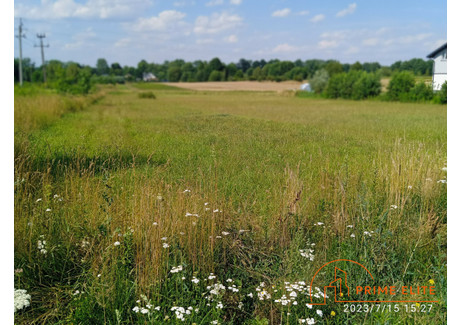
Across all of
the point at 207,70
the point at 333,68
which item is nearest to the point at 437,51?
the point at 207,70

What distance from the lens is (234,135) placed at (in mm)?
7859

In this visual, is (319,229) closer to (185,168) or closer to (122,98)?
(185,168)

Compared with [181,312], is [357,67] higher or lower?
higher

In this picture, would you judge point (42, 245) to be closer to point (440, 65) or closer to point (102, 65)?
point (440, 65)

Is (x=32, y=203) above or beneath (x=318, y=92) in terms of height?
beneath

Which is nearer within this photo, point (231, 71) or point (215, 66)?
point (215, 66)

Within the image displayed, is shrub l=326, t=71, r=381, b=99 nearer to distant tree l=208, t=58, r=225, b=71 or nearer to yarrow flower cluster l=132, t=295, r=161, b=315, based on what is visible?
distant tree l=208, t=58, r=225, b=71

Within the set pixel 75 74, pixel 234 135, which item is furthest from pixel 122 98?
pixel 234 135

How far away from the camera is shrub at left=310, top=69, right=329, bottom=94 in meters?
58.4

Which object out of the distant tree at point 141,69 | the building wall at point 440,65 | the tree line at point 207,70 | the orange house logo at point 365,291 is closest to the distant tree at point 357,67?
the tree line at point 207,70

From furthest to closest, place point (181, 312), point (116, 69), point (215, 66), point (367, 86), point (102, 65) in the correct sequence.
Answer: point (367, 86) < point (215, 66) < point (116, 69) < point (102, 65) < point (181, 312)

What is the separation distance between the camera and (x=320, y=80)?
58594mm

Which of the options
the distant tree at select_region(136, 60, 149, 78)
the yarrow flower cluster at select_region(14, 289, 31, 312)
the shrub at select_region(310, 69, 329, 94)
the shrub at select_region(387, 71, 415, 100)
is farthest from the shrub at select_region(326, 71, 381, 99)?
the yarrow flower cluster at select_region(14, 289, 31, 312)
